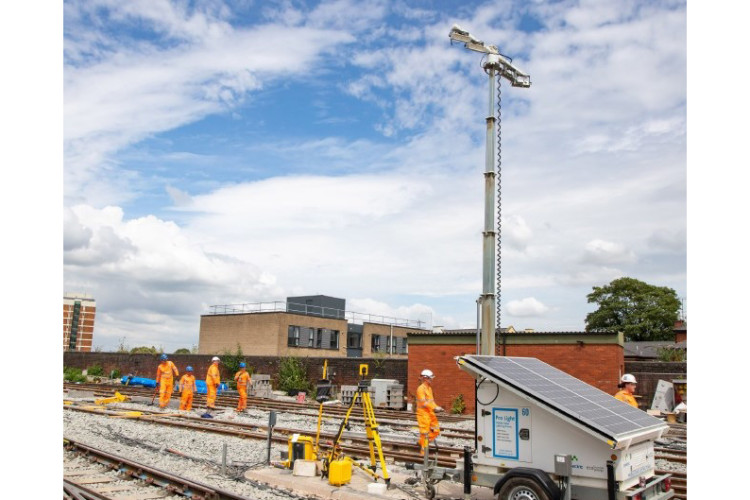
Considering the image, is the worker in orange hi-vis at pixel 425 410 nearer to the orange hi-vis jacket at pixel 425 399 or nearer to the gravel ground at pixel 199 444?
A: the orange hi-vis jacket at pixel 425 399

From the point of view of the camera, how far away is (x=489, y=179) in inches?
491

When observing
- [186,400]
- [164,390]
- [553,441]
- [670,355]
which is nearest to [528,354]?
[186,400]

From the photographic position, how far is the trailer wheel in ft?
25.7

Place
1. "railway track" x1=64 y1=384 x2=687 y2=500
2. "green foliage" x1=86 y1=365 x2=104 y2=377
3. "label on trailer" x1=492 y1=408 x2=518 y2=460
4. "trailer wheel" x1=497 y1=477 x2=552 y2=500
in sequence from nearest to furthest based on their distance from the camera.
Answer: "trailer wheel" x1=497 y1=477 x2=552 y2=500 < "label on trailer" x1=492 y1=408 x2=518 y2=460 < "railway track" x1=64 y1=384 x2=687 y2=500 < "green foliage" x1=86 y1=365 x2=104 y2=377

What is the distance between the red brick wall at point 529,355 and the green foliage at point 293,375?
795 centimetres

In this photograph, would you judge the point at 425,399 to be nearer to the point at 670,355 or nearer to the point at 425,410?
the point at 425,410

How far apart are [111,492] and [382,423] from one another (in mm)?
11890

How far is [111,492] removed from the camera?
10.3 metres

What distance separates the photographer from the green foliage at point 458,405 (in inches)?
982

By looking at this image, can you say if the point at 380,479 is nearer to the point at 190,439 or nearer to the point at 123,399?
the point at 190,439

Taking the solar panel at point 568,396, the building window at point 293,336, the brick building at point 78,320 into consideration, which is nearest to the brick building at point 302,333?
the building window at point 293,336

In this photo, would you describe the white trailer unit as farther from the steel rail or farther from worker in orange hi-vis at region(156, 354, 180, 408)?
worker in orange hi-vis at region(156, 354, 180, 408)

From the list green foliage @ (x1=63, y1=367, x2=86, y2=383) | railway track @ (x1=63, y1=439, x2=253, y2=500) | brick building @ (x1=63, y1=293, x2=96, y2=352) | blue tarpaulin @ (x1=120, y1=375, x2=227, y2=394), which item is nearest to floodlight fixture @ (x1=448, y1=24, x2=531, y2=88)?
railway track @ (x1=63, y1=439, x2=253, y2=500)

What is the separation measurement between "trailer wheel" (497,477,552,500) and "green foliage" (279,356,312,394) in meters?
25.3
